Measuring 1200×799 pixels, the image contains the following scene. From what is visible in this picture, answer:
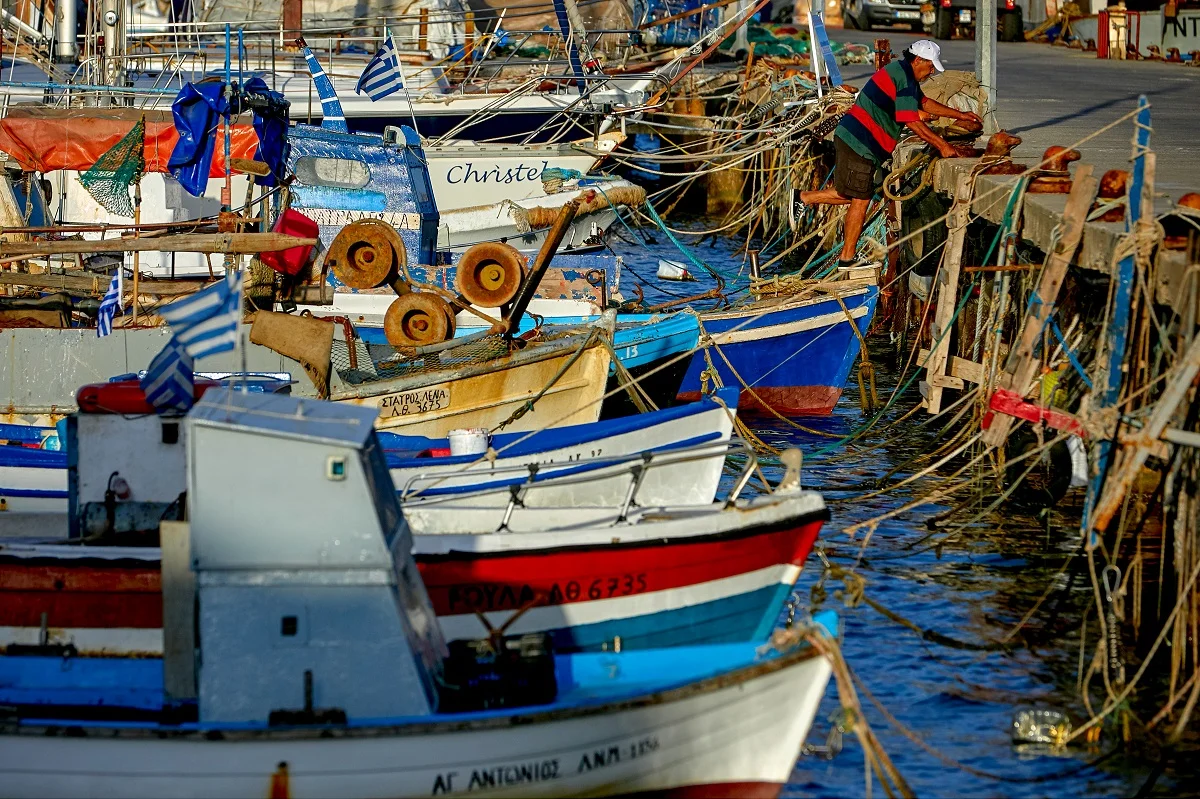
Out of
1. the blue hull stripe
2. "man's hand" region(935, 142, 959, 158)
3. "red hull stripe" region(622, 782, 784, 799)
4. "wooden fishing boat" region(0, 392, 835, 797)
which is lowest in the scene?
"red hull stripe" region(622, 782, 784, 799)

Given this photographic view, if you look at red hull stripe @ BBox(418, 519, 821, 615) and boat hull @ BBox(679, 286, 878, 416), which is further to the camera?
boat hull @ BBox(679, 286, 878, 416)

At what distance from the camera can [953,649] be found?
33.8ft

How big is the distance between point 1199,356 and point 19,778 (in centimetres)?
619

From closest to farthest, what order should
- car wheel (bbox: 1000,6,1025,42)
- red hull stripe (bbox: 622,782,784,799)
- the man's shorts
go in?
red hull stripe (bbox: 622,782,784,799) < the man's shorts < car wheel (bbox: 1000,6,1025,42)

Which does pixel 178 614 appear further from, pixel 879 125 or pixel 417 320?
pixel 879 125

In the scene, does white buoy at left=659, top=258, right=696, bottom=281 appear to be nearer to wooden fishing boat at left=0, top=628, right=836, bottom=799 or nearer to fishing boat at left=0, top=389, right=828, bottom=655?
fishing boat at left=0, top=389, right=828, bottom=655

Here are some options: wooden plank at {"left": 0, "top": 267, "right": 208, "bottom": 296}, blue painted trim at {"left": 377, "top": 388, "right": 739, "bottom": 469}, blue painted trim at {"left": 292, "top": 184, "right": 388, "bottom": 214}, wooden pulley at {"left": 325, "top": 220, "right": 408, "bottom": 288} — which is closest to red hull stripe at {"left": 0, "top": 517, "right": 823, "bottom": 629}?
blue painted trim at {"left": 377, "top": 388, "right": 739, "bottom": 469}

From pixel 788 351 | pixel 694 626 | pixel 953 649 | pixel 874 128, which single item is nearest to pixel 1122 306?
pixel 953 649

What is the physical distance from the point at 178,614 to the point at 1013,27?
34452mm

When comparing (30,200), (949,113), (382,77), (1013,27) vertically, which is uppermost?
(1013,27)

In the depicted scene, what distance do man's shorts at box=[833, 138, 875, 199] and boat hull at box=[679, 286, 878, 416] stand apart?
1.47 metres

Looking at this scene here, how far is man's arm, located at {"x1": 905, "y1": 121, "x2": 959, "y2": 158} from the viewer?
1548 cm

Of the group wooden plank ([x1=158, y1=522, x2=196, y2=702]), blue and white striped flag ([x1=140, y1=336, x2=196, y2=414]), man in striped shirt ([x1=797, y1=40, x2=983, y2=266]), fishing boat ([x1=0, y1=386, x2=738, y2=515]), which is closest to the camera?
wooden plank ([x1=158, y1=522, x2=196, y2=702])

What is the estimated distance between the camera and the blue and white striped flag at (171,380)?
8.26 m
